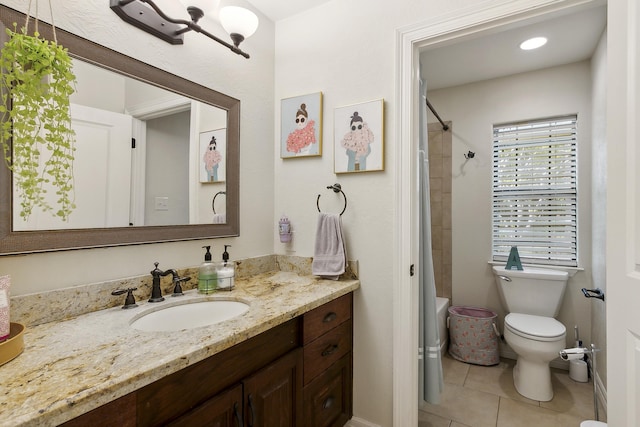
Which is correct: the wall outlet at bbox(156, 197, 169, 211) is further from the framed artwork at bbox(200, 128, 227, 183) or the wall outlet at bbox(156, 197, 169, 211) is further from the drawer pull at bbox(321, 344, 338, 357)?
the drawer pull at bbox(321, 344, 338, 357)

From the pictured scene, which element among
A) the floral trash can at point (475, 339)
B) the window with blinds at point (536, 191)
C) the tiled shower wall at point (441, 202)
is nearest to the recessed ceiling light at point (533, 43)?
the window with blinds at point (536, 191)

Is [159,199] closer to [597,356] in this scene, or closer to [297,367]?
[297,367]

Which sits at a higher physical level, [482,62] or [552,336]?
[482,62]

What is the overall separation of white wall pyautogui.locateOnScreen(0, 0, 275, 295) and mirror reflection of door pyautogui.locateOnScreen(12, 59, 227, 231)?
0.12 metres

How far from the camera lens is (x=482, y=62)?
2488 millimetres

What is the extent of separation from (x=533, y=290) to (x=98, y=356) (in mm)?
2783

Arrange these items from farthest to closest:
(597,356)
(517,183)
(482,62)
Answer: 1. (517,183)
2. (482,62)
3. (597,356)

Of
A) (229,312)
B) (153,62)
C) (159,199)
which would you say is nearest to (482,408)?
(229,312)

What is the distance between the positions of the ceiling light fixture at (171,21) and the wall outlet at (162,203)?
2.30 ft

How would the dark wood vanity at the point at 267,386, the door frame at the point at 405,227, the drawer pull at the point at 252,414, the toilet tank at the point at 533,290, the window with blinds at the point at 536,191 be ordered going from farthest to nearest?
the window with blinds at the point at 536,191, the toilet tank at the point at 533,290, the door frame at the point at 405,227, the drawer pull at the point at 252,414, the dark wood vanity at the point at 267,386

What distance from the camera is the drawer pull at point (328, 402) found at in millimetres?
1478

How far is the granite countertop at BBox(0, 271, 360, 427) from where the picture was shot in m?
0.60

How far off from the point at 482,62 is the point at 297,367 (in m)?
2.58

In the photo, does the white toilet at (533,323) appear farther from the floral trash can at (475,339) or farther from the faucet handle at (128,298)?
the faucet handle at (128,298)
